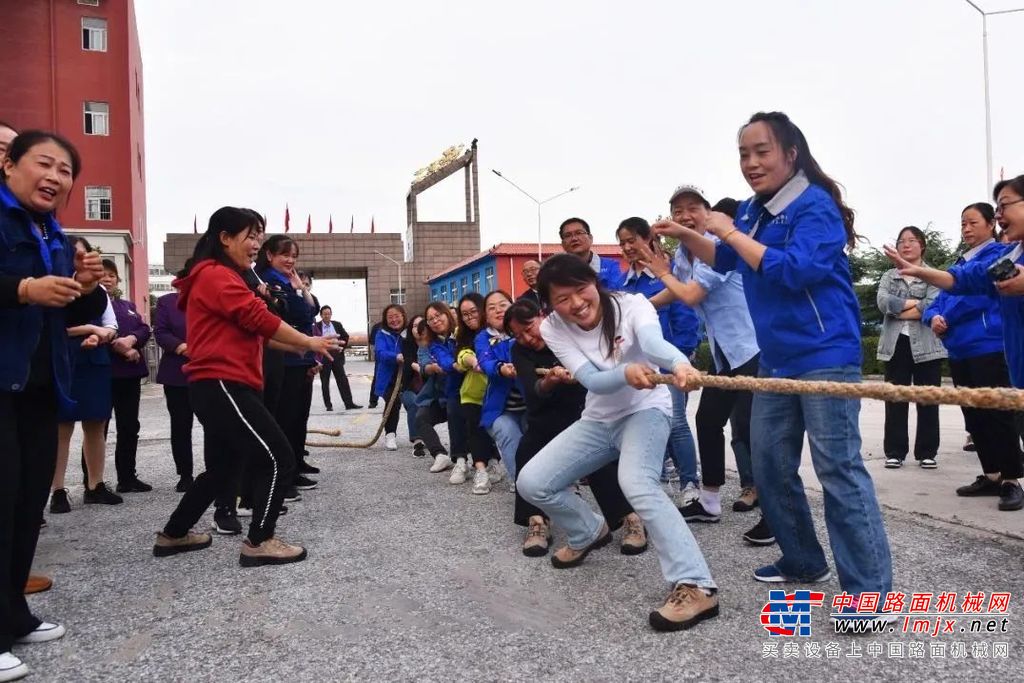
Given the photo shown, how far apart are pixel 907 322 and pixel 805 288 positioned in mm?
4014

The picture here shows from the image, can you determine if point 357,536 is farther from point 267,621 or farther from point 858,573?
point 858,573

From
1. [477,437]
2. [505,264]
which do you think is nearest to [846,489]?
[477,437]

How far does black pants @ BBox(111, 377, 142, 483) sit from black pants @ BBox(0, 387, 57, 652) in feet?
10.0

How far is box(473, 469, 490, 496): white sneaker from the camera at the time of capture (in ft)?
18.7

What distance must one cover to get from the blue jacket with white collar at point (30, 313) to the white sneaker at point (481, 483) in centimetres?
315

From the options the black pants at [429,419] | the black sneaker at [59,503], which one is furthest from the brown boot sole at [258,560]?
the black pants at [429,419]

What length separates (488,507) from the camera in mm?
5238

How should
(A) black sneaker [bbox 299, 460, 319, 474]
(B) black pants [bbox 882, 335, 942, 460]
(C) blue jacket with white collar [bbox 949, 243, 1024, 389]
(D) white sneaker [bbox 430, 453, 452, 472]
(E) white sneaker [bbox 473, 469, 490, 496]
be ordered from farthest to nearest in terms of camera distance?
(D) white sneaker [bbox 430, 453, 452, 472]
(A) black sneaker [bbox 299, 460, 319, 474]
(B) black pants [bbox 882, 335, 942, 460]
(E) white sneaker [bbox 473, 469, 490, 496]
(C) blue jacket with white collar [bbox 949, 243, 1024, 389]

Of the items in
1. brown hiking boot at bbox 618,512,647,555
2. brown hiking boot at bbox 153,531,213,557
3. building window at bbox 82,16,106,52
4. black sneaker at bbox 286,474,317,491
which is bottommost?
black sneaker at bbox 286,474,317,491

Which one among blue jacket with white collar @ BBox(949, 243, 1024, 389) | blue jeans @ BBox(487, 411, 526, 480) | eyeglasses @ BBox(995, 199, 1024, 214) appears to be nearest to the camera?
eyeglasses @ BBox(995, 199, 1024, 214)

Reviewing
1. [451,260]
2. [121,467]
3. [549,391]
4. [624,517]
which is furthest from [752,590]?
[451,260]

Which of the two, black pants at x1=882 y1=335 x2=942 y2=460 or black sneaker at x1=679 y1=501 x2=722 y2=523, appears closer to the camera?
black sneaker at x1=679 y1=501 x2=722 y2=523

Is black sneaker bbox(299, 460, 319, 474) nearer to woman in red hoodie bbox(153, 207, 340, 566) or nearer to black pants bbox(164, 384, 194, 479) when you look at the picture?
black pants bbox(164, 384, 194, 479)

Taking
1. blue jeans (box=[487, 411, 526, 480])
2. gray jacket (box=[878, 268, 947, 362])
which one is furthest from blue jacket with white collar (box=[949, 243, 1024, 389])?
blue jeans (box=[487, 411, 526, 480])
